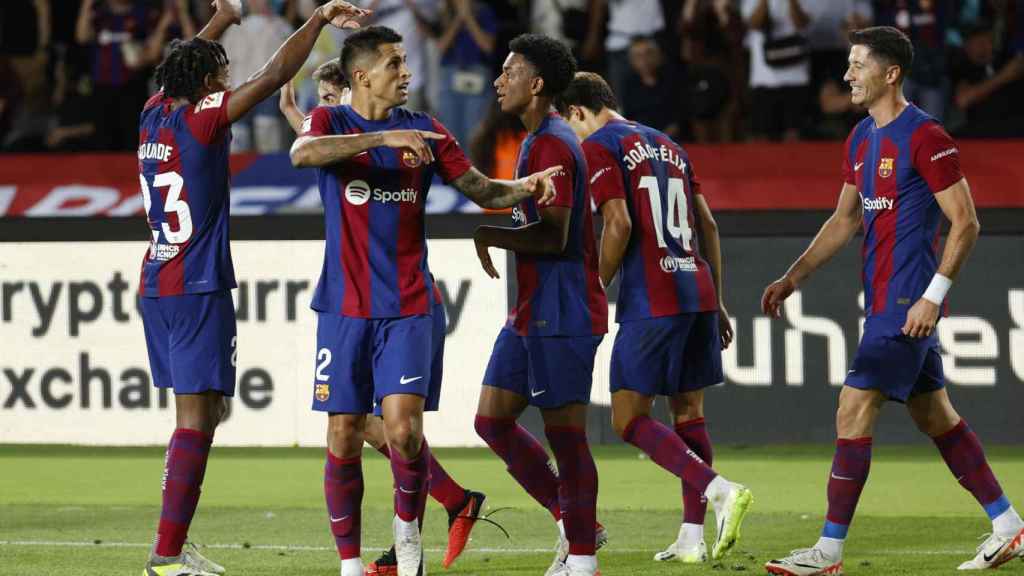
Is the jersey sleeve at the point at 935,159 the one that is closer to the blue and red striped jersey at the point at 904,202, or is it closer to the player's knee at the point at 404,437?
the blue and red striped jersey at the point at 904,202

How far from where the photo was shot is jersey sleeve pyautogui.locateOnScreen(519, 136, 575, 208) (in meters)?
6.86

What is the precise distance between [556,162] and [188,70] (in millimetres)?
1492

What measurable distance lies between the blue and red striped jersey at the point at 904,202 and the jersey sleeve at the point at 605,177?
3.41 ft

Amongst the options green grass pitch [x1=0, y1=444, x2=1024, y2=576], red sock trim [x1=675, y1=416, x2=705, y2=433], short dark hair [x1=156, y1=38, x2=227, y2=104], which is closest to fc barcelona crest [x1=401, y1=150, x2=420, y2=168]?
short dark hair [x1=156, y1=38, x2=227, y2=104]

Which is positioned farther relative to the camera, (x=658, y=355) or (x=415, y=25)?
(x=415, y=25)

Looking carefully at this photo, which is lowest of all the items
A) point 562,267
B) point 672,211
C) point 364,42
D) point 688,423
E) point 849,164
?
point 688,423

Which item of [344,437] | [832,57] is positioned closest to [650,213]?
[344,437]

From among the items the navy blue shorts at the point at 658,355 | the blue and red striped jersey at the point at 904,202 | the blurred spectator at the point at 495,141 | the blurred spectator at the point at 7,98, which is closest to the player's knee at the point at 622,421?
the navy blue shorts at the point at 658,355

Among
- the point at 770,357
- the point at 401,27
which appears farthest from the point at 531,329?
the point at 401,27

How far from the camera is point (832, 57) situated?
1476 centimetres

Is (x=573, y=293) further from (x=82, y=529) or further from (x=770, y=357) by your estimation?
(x=770, y=357)

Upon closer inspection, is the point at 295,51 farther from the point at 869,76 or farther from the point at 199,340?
the point at 869,76

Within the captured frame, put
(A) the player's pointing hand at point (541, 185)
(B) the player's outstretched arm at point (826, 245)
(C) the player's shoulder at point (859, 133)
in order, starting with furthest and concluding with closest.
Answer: (B) the player's outstretched arm at point (826, 245), (C) the player's shoulder at point (859, 133), (A) the player's pointing hand at point (541, 185)

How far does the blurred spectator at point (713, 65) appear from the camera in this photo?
48.8 ft
